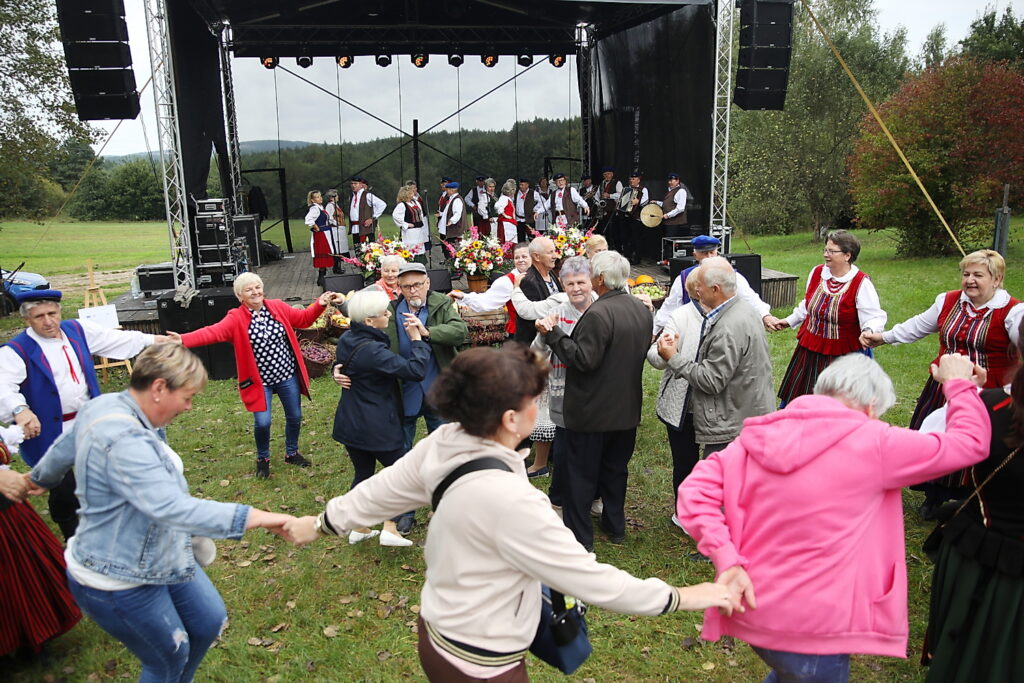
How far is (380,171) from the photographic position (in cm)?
1580

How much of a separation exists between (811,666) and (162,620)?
1891 mm

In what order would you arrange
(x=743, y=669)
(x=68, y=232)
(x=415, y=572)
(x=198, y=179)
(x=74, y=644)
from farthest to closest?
(x=68, y=232)
(x=198, y=179)
(x=415, y=572)
(x=74, y=644)
(x=743, y=669)

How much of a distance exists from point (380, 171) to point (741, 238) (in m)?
14.4

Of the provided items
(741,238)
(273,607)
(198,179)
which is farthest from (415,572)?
(741,238)

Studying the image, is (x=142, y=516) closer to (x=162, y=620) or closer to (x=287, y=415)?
(x=162, y=620)

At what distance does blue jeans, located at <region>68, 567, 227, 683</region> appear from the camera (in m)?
2.25

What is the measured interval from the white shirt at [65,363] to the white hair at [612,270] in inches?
95.6

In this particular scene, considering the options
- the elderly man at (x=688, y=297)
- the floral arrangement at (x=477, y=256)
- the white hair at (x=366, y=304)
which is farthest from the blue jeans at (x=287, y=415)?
the floral arrangement at (x=477, y=256)

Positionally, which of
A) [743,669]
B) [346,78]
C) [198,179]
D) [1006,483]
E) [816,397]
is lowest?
[743,669]

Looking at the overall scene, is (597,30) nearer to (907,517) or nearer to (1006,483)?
(907,517)

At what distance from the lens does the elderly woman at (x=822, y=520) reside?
6.45 ft

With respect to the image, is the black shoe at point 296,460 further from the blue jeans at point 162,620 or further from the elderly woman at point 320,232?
the elderly woman at point 320,232

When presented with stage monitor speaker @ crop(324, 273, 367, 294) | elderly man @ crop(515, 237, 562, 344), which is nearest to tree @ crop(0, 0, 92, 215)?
stage monitor speaker @ crop(324, 273, 367, 294)

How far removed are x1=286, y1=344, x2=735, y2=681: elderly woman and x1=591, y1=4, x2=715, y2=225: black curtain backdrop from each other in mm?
10336
